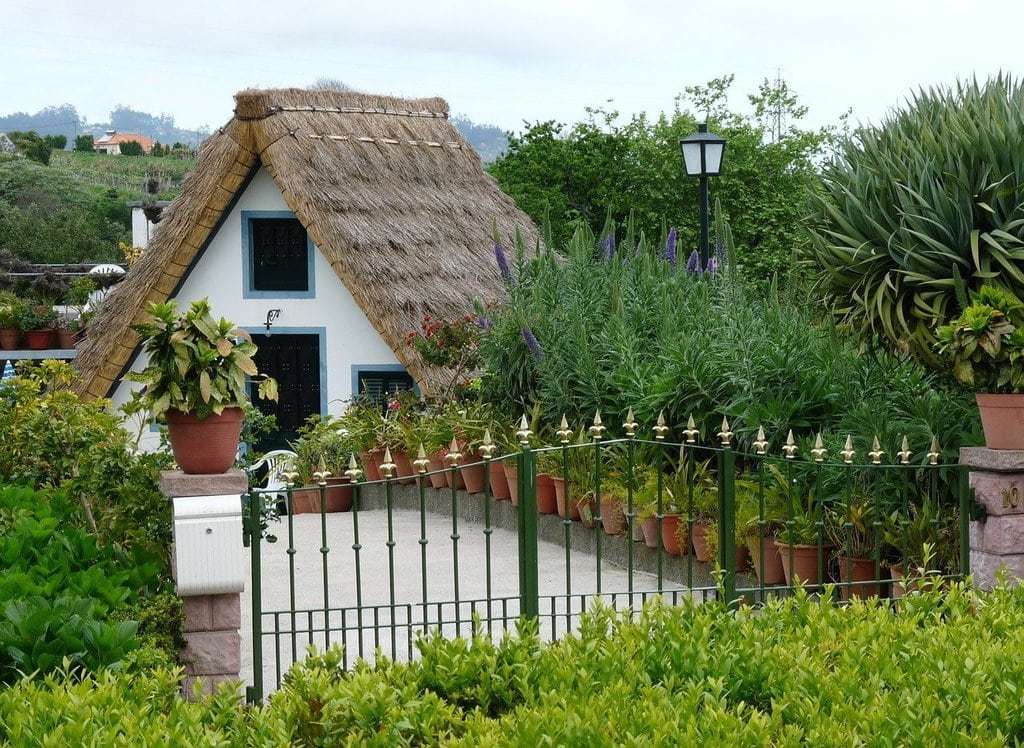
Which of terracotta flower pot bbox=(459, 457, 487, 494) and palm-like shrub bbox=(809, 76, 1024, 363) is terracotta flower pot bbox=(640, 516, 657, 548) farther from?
terracotta flower pot bbox=(459, 457, 487, 494)

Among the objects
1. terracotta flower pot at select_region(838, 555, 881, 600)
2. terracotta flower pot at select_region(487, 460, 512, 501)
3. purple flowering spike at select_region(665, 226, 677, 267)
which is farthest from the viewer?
purple flowering spike at select_region(665, 226, 677, 267)

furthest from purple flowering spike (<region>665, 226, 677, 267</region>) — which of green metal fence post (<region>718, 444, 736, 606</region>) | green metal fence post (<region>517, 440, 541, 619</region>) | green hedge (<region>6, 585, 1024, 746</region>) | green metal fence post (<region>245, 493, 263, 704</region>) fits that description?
green hedge (<region>6, 585, 1024, 746</region>)

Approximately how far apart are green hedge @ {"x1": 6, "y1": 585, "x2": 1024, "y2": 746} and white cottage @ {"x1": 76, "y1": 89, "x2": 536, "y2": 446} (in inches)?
514

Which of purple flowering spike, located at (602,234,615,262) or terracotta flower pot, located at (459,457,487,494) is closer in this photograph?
terracotta flower pot, located at (459,457,487,494)

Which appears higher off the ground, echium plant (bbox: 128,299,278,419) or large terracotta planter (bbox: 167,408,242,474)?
echium plant (bbox: 128,299,278,419)

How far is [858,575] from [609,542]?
7.18ft

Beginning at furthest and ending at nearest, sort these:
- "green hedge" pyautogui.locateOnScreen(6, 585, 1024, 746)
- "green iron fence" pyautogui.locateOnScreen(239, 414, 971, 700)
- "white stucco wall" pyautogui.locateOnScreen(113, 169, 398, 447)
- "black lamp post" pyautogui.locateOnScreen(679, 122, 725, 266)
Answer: "white stucco wall" pyautogui.locateOnScreen(113, 169, 398, 447) → "black lamp post" pyautogui.locateOnScreen(679, 122, 725, 266) → "green iron fence" pyautogui.locateOnScreen(239, 414, 971, 700) → "green hedge" pyautogui.locateOnScreen(6, 585, 1024, 746)

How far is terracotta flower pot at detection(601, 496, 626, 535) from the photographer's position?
862 centimetres

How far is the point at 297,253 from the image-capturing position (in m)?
17.8

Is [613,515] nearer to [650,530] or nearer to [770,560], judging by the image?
[650,530]

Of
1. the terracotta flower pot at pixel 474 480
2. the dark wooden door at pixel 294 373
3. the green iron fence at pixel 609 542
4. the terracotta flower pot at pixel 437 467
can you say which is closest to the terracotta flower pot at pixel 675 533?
the green iron fence at pixel 609 542

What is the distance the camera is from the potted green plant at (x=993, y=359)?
6.16 metres

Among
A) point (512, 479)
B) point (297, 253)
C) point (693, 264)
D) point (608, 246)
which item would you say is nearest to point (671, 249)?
point (693, 264)

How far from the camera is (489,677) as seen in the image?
11.7 ft
